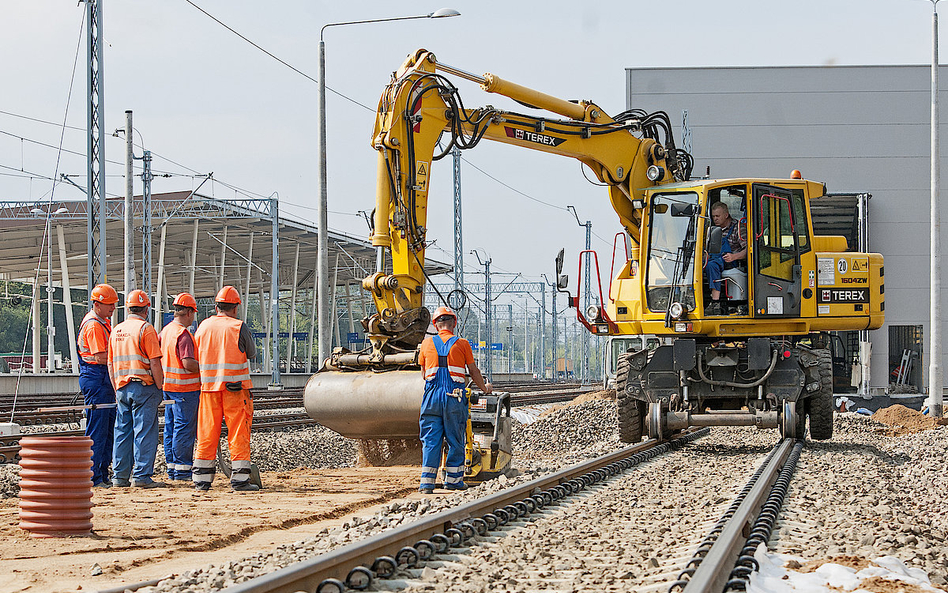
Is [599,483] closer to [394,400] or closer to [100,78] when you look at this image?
[394,400]

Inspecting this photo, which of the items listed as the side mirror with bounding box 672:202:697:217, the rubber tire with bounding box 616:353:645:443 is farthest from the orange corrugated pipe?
the side mirror with bounding box 672:202:697:217

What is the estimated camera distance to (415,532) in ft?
20.9

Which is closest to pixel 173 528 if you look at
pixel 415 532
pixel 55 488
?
pixel 55 488

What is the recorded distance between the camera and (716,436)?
17.7m

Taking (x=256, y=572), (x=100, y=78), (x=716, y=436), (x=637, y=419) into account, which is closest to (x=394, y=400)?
(x=637, y=419)

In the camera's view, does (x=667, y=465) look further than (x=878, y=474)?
Yes

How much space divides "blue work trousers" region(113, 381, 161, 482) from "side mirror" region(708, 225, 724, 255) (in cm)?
667

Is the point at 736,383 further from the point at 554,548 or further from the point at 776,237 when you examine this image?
the point at 554,548

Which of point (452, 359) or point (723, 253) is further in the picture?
point (723, 253)

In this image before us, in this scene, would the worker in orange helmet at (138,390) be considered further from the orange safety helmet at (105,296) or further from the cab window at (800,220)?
the cab window at (800,220)

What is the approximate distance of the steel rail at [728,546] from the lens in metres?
5.01

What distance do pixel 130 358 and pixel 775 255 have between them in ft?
25.6

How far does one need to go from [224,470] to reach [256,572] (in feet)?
18.5

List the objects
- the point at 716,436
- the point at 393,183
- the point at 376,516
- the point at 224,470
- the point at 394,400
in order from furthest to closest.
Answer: the point at 716,436
the point at 393,183
the point at 394,400
the point at 224,470
the point at 376,516
